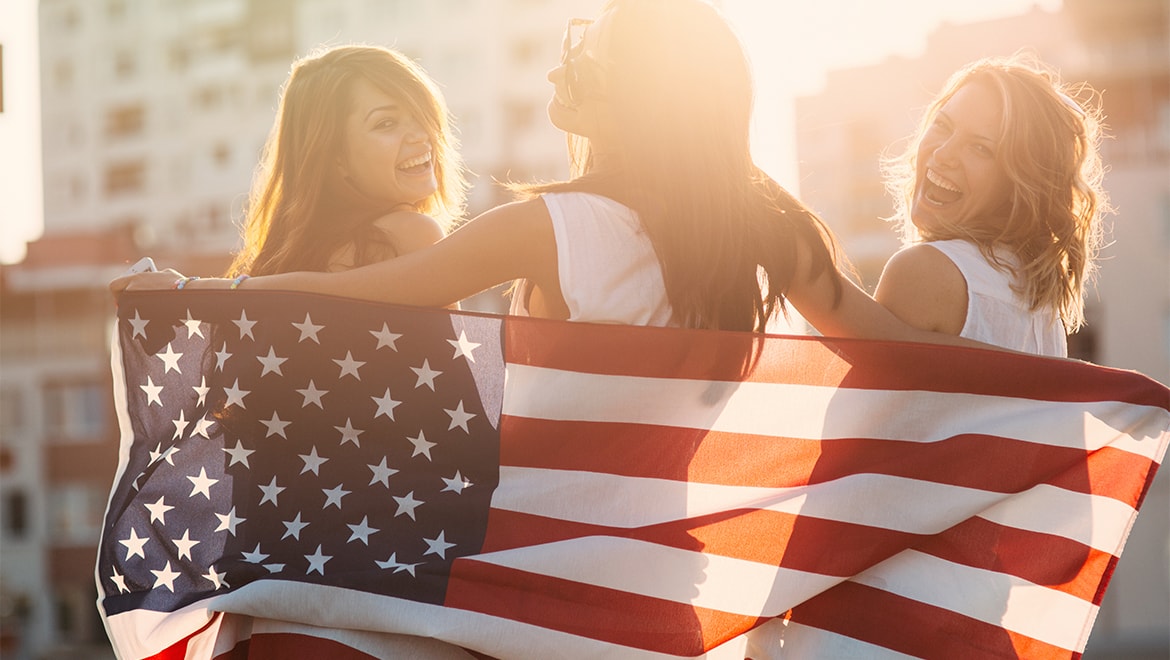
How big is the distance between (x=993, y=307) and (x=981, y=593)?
0.75 m

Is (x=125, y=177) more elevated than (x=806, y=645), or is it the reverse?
(x=806, y=645)

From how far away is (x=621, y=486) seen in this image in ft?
11.6

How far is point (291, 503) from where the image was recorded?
3527 mm

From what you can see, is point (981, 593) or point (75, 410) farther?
point (75, 410)

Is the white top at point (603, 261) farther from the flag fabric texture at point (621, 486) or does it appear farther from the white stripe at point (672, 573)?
the white stripe at point (672, 573)

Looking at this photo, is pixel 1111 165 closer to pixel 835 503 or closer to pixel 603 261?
pixel 835 503

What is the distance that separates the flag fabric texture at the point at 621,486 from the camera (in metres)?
3.46

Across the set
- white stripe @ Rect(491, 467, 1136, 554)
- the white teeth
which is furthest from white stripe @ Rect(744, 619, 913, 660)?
the white teeth

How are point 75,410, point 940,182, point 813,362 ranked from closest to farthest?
1. point 813,362
2. point 940,182
3. point 75,410

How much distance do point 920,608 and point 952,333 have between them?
28.5 inches

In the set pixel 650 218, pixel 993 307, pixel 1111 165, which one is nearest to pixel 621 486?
pixel 650 218

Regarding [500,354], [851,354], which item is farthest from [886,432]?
[500,354]

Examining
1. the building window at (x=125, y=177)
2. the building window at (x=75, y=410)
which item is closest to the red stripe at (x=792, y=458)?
the building window at (x=75, y=410)

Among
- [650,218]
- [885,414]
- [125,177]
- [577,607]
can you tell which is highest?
[650,218]
